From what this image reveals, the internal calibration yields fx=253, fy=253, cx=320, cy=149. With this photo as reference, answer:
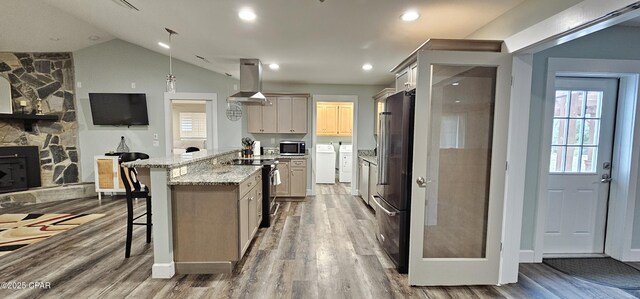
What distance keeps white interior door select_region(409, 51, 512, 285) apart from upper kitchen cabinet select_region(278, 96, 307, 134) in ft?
10.7

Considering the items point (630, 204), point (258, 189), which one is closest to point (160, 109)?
point (258, 189)

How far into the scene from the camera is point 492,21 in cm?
234

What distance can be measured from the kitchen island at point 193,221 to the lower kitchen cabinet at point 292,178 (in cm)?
252

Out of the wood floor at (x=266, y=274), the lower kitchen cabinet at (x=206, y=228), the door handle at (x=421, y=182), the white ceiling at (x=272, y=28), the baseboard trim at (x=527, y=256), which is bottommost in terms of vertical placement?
the wood floor at (x=266, y=274)

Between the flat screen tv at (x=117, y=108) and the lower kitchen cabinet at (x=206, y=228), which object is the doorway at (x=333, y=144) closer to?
the flat screen tv at (x=117, y=108)

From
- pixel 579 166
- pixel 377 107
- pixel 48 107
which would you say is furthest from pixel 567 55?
pixel 48 107

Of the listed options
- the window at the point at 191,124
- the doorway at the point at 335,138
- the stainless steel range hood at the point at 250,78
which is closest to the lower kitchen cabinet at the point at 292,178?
the doorway at the point at 335,138

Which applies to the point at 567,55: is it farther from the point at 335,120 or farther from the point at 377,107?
the point at 335,120

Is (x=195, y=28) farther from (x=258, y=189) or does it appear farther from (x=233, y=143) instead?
(x=233, y=143)

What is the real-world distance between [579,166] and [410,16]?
2492mm

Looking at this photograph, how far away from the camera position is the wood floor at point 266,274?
2.11 meters

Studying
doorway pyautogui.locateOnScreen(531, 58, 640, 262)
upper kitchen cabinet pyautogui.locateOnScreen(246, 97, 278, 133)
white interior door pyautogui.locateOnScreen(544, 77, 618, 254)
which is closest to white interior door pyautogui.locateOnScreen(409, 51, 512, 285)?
doorway pyautogui.locateOnScreen(531, 58, 640, 262)

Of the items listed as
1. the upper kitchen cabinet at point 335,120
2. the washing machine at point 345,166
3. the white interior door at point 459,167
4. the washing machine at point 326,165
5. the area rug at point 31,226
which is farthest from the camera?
the upper kitchen cabinet at point 335,120

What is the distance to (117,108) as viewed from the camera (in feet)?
16.3
